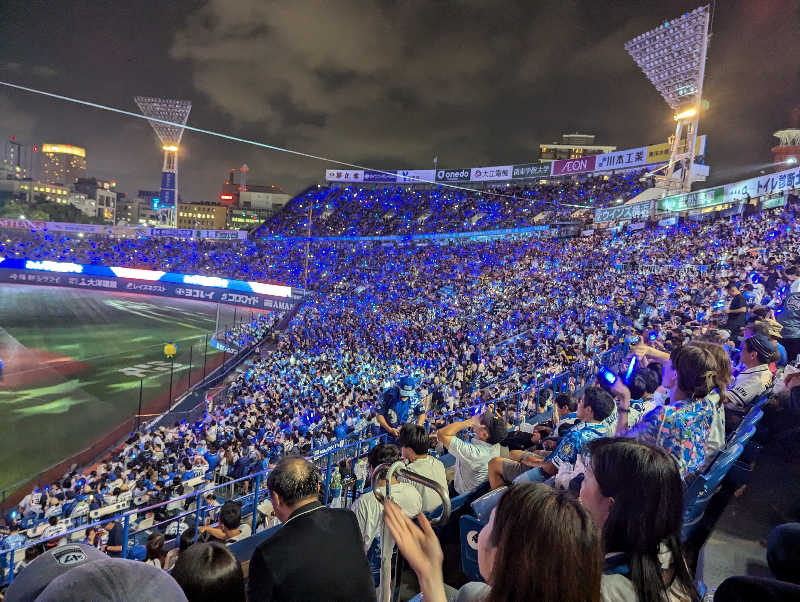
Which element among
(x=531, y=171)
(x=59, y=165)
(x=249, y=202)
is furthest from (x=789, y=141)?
(x=59, y=165)

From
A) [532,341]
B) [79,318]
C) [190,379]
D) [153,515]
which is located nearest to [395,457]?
[153,515]

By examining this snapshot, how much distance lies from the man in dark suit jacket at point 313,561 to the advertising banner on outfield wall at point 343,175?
173 ft

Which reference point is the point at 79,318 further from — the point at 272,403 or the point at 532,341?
the point at 532,341

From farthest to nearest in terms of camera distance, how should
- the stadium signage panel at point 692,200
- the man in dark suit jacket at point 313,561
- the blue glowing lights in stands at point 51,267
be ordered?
the blue glowing lights in stands at point 51,267 → the stadium signage panel at point 692,200 → the man in dark suit jacket at point 313,561

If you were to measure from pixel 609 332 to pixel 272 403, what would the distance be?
10614mm

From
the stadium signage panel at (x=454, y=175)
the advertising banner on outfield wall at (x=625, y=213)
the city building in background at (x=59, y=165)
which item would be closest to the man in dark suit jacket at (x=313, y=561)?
the advertising banner on outfield wall at (x=625, y=213)

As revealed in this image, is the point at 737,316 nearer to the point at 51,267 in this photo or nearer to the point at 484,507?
the point at 484,507

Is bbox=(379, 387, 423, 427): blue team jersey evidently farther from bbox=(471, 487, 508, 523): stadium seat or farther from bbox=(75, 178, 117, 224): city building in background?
bbox=(75, 178, 117, 224): city building in background

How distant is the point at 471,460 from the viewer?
157 inches

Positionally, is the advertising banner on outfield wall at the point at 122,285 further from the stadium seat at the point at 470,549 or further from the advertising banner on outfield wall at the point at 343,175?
the stadium seat at the point at 470,549

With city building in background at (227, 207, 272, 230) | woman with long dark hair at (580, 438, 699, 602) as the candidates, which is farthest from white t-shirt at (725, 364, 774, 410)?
city building in background at (227, 207, 272, 230)

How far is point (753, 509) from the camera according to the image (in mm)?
3602

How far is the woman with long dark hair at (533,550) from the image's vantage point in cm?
125

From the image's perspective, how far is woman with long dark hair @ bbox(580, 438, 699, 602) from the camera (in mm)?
1672
